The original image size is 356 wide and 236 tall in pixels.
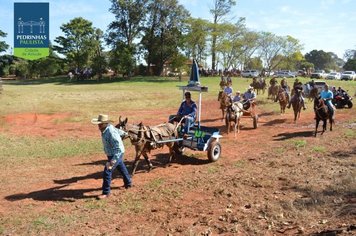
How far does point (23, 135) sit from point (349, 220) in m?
15.3

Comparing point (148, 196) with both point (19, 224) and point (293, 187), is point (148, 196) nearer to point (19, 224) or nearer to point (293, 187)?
point (19, 224)

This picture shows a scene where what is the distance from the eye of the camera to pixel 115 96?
3522 cm

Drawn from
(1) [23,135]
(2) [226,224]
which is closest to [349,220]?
(2) [226,224]

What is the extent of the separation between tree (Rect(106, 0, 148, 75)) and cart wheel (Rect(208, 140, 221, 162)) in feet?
160

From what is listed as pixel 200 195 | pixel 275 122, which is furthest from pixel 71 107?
pixel 200 195

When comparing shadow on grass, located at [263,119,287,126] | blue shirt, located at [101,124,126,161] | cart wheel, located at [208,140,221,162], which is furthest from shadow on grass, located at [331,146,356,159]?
shadow on grass, located at [263,119,287,126]

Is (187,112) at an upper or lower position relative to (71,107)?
upper

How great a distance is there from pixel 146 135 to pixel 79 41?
59.0 metres

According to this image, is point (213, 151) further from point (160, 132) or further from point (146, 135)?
point (146, 135)

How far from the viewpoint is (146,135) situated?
10.8 metres

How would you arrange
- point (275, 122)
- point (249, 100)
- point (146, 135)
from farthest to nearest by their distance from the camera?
1. point (275, 122)
2. point (249, 100)
3. point (146, 135)

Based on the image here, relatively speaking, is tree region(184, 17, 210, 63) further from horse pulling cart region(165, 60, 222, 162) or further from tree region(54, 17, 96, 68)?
horse pulling cart region(165, 60, 222, 162)

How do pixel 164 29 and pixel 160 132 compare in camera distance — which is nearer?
pixel 160 132

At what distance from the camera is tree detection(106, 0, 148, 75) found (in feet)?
197
